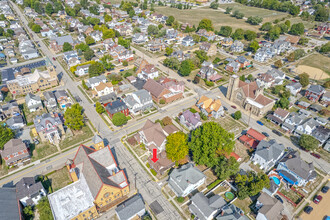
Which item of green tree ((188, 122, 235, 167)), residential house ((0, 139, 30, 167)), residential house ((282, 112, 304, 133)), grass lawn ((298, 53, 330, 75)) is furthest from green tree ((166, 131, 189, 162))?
grass lawn ((298, 53, 330, 75))

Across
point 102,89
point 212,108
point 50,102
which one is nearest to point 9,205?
point 50,102

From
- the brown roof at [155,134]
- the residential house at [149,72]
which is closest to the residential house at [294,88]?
the residential house at [149,72]

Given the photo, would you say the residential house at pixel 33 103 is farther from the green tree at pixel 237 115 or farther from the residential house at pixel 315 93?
the residential house at pixel 315 93

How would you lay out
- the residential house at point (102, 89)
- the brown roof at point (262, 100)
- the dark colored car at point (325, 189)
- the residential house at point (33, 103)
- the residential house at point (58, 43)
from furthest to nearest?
1. the residential house at point (58, 43)
2. the residential house at point (102, 89)
3. the residential house at point (33, 103)
4. the brown roof at point (262, 100)
5. the dark colored car at point (325, 189)

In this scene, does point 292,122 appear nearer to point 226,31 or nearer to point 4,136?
point 4,136

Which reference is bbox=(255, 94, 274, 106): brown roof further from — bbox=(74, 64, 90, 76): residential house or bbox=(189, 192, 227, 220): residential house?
bbox=(74, 64, 90, 76): residential house

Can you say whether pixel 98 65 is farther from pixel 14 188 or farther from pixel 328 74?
pixel 328 74
